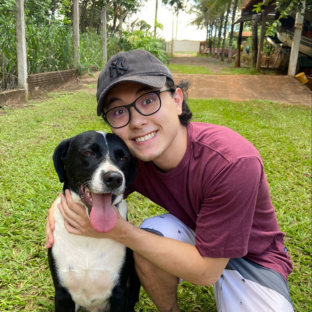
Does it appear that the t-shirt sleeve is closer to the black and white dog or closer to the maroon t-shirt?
the maroon t-shirt

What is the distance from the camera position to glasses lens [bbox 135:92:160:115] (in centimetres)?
181

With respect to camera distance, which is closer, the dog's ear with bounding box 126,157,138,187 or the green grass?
the dog's ear with bounding box 126,157,138,187

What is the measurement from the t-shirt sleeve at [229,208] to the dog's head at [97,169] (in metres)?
0.48

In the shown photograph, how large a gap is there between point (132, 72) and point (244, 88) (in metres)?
9.62

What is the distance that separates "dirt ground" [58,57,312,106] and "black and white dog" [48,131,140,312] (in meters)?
8.03

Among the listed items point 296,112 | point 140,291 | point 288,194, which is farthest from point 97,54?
point 140,291

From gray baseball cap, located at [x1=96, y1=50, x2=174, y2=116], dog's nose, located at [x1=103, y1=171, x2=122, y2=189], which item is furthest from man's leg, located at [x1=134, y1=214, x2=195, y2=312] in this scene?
gray baseball cap, located at [x1=96, y1=50, x2=174, y2=116]

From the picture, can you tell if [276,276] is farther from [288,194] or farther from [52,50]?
[52,50]

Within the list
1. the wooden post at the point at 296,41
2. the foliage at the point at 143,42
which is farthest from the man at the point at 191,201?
the foliage at the point at 143,42

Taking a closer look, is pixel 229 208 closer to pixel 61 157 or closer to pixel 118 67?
pixel 118 67

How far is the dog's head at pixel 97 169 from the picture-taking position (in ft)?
5.63

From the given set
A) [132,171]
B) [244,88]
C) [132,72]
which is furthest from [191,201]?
[244,88]

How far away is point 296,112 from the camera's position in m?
7.87

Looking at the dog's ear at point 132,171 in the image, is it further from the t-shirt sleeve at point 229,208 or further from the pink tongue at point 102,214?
the t-shirt sleeve at point 229,208
